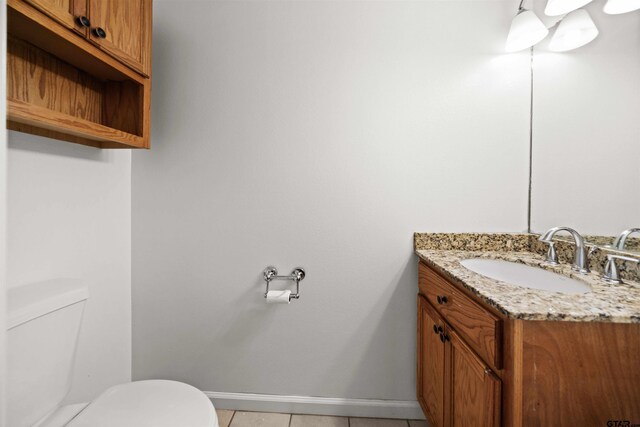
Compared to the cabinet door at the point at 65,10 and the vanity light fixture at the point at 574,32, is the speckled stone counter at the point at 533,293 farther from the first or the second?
the cabinet door at the point at 65,10

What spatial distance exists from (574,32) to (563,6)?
113 millimetres

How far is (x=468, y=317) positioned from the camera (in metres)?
0.90

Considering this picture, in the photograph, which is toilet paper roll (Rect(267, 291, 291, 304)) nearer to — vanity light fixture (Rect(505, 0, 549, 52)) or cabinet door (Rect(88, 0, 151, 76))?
cabinet door (Rect(88, 0, 151, 76))

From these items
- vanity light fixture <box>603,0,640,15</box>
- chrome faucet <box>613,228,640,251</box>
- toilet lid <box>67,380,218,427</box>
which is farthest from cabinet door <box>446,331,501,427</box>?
vanity light fixture <box>603,0,640,15</box>

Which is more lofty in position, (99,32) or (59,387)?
(99,32)

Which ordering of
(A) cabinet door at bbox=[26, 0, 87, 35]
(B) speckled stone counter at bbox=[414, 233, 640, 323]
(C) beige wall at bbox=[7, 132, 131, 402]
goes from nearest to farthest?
(B) speckled stone counter at bbox=[414, 233, 640, 323] < (A) cabinet door at bbox=[26, 0, 87, 35] < (C) beige wall at bbox=[7, 132, 131, 402]

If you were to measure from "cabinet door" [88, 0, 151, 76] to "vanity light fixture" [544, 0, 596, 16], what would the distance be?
1.70 m

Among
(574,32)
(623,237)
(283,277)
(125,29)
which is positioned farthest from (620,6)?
(125,29)

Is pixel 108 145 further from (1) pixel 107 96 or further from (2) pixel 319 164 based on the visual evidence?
(2) pixel 319 164

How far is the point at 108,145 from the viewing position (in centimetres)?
132

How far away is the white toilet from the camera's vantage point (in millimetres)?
858

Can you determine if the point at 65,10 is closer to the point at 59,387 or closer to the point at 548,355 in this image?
the point at 59,387

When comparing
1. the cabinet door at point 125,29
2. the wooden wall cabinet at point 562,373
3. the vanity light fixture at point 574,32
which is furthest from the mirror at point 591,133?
the cabinet door at point 125,29

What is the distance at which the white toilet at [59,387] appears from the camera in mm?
858
